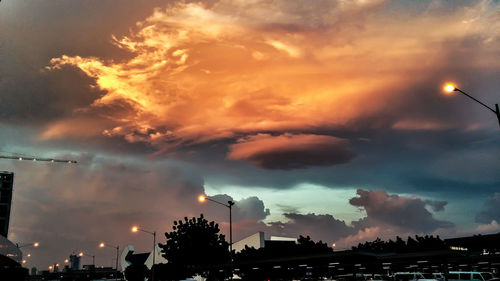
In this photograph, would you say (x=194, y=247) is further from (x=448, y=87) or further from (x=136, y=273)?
(x=448, y=87)

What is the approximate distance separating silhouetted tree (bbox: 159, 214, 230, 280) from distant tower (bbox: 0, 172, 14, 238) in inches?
4909

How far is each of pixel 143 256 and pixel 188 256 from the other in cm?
10395

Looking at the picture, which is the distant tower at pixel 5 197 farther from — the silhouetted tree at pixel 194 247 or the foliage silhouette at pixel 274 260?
the silhouetted tree at pixel 194 247

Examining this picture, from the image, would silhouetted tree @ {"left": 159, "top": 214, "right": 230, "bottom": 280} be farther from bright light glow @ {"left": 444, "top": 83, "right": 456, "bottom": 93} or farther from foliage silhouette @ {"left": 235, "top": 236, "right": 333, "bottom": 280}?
bright light glow @ {"left": 444, "top": 83, "right": 456, "bottom": 93}

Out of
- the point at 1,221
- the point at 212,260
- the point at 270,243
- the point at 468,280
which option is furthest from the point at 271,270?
the point at 1,221

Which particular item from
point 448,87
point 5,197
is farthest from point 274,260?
point 5,197

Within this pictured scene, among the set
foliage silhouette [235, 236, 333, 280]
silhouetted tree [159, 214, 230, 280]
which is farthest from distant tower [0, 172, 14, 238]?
silhouetted tree [159, 214, 230, 280]

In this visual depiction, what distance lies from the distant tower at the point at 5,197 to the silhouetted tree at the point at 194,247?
409 feet

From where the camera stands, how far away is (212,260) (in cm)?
7181

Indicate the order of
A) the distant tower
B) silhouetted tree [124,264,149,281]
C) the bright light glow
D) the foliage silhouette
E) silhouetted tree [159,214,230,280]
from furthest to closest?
the distant tower → silhouetted tree [124,264,149,281] → silhouetted tree [159,214,230,280] → the foliage silhouette → the bright light glow

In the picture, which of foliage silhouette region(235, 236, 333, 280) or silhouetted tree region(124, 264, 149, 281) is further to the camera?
silhouetted tree region(124, 264, 149, 281)

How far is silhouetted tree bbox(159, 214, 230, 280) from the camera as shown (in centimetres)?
7162

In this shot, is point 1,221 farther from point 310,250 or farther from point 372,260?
point 372,260

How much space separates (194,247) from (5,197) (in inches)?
5423
